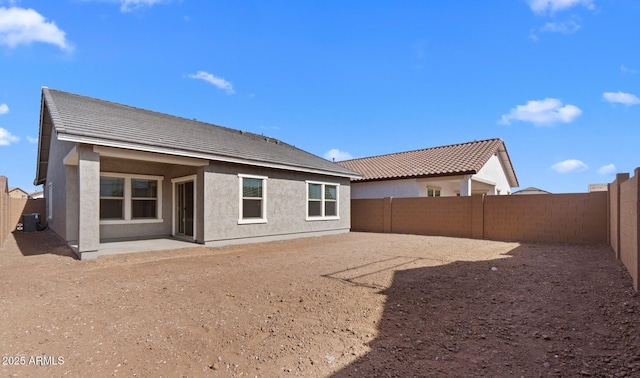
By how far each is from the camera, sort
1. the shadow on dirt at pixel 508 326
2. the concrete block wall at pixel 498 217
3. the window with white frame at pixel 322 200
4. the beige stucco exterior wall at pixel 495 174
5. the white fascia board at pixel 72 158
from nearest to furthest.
A: the shadow on dirt at pixel 508 326 → the white fascia board at pixel 72 158 → the concrete block wall at pixel 498 217 → the window with white frame at pixel 322 200 → the beige stucco exterior wall at pixel 495 174

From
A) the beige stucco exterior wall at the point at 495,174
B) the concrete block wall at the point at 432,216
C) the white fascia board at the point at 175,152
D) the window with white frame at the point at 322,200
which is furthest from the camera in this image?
the beige stucco exterior wall at the point at 495,174

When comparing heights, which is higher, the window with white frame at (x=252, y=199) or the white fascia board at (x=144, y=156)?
the white fascia board at (x=144, y=156)

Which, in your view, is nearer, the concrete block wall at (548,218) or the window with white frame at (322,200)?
the concrete block wall at (548,218)

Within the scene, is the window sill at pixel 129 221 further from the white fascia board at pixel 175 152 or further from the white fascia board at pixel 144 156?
the white fascia board at pixel 175 152

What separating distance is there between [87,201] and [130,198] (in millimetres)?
3699

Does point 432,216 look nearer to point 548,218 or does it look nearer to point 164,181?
point 548,218

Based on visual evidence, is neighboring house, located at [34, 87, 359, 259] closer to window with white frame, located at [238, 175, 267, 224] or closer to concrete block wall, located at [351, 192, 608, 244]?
window with white frame, located at [238, 175, 267, 224]

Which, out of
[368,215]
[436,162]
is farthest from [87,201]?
[436,162]

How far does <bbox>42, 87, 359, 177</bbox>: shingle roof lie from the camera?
27.7 feet

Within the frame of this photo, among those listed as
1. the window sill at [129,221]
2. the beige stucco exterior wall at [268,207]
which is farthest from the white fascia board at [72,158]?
the beige stucco exterior wall at [268,207]

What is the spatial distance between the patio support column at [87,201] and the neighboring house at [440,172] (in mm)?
12157

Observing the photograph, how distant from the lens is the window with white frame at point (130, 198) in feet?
37.0

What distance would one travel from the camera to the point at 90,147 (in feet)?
27.0

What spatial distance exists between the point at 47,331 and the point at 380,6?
10900 mm
